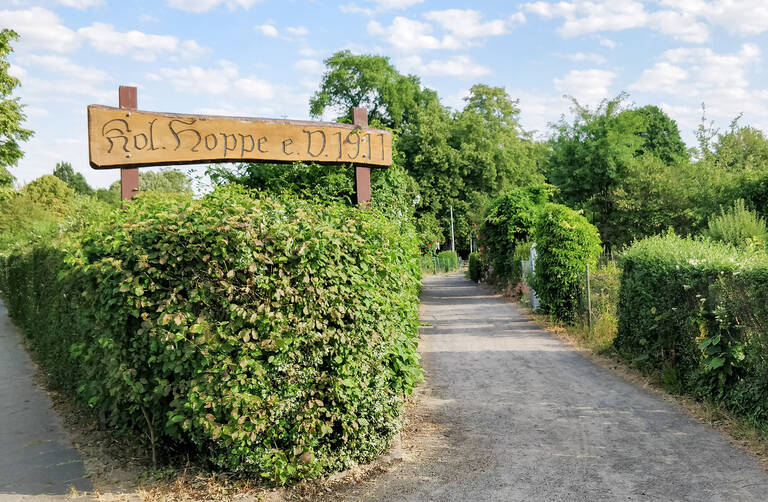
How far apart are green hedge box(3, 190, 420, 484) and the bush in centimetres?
2576

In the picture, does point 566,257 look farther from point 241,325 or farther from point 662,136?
point 662,136

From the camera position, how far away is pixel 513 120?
167ft

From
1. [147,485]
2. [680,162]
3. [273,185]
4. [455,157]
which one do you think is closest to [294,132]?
[273,185]

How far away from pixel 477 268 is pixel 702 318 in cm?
2599

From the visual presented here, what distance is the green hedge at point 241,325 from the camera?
4.28 m

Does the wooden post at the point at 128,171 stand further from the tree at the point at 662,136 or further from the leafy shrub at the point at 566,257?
the tree at the point at 662,136

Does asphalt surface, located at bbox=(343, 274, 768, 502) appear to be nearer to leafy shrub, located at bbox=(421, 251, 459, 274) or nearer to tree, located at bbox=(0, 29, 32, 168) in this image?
tree, located at bbox=(0, 29, 32, 168)

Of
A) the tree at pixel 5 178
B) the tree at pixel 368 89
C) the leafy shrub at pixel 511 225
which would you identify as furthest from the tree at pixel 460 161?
the tree at pixel 5 178

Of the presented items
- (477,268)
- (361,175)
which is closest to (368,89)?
(477,268)

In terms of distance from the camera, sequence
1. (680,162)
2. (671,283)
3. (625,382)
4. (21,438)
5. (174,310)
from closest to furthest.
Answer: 1. (174,310)
2. (21,438)
3. (671,283)
4. (625,382)
5. (680,162)

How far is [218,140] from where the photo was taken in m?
6.45

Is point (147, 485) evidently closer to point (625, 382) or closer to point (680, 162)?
point (625, 382)

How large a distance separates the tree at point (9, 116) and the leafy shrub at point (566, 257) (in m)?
26.7

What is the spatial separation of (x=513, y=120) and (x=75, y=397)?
4817cm
